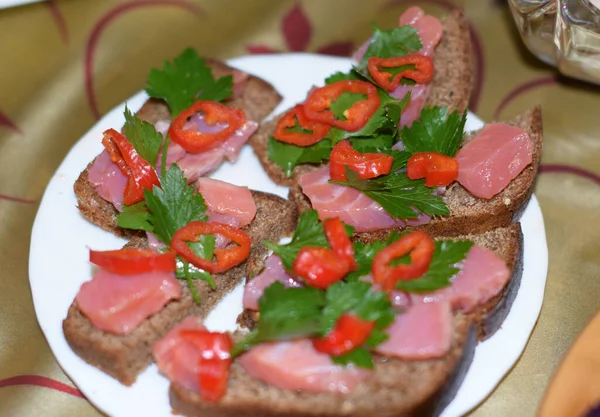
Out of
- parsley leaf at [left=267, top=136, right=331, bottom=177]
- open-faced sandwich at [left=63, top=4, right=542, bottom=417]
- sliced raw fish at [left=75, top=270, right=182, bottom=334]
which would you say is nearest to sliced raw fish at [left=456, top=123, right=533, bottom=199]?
open-faced sandwich at [left=63, top=4, right=542, bottom=417]

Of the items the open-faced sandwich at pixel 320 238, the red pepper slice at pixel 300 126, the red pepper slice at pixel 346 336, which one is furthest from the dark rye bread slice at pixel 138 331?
the red pepper slice at pixel 346 336

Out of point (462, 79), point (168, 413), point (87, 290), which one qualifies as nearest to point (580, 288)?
point (462, 79)

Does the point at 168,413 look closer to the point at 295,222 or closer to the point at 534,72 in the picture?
the point at 295,222

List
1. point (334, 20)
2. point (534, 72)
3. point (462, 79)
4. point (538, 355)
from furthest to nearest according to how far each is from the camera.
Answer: point (334, 20)
point (534, 72)
point (462, 79)
point (538, 355)

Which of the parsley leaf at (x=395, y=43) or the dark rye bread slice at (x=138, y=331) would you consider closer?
the dark rye bread slice at (x=138, y=331)

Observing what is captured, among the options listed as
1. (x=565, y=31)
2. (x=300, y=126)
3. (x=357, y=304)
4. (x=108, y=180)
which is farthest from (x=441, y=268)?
(x=565, y=31)

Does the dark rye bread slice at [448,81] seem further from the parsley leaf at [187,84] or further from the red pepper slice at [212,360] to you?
the red pepper slice at [212,360]

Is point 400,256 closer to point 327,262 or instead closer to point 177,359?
point 327,262
